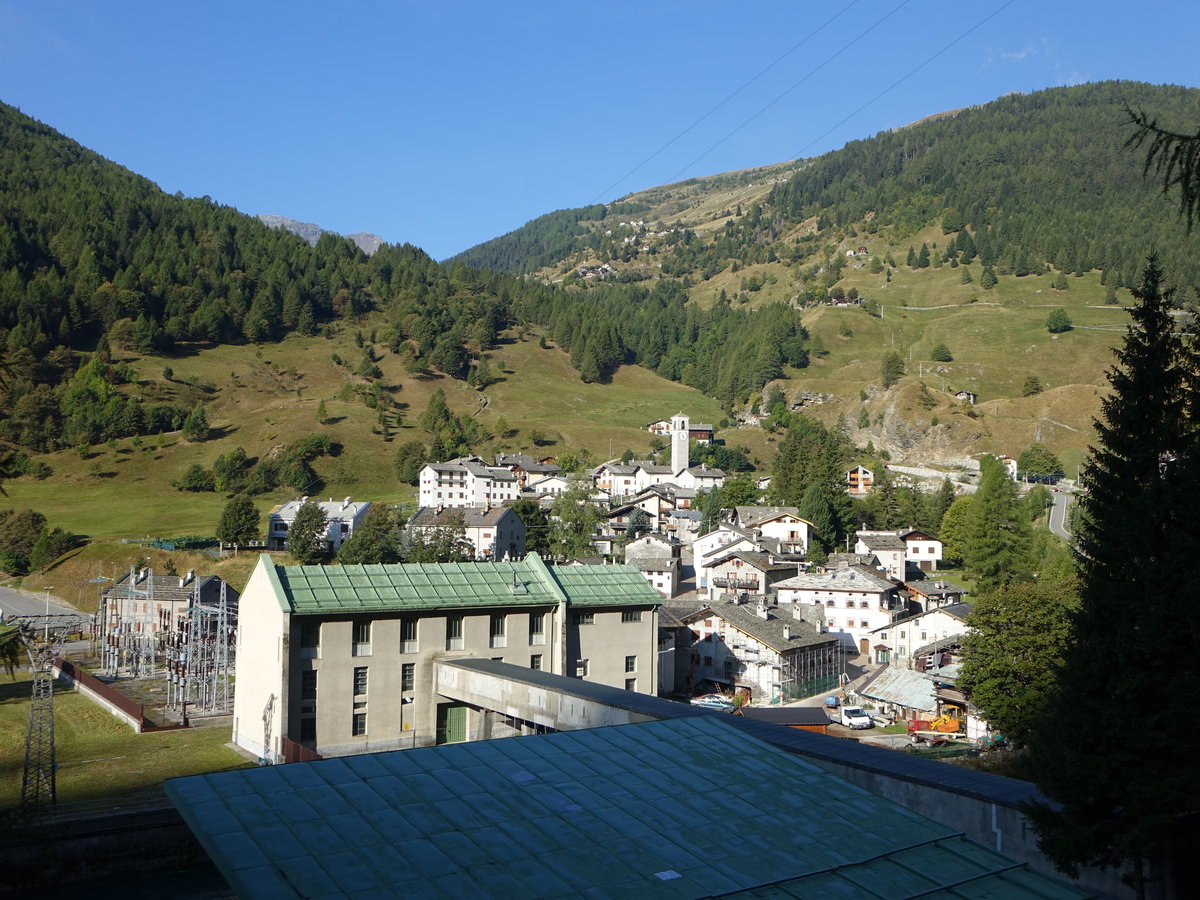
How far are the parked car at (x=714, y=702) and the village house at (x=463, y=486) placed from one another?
208ft

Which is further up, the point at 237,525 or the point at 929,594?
the point at 237,525

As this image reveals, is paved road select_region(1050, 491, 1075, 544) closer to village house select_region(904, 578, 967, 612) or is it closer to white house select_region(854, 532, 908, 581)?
white house select_region(854, 532, 908, 581)

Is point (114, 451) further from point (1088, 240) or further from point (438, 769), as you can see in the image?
point (1088, 240)

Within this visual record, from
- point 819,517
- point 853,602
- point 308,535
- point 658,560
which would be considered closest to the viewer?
point 853,602

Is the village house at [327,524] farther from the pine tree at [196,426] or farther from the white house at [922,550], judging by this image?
the white house at [922,550]

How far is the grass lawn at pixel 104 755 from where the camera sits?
3161cm

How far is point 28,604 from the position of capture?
235 ft

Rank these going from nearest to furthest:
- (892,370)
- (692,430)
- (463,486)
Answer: (463,486), (692,430), (892,370)

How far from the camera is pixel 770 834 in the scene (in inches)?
504

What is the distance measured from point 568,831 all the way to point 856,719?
33593 mm

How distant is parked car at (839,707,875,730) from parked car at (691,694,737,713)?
5.10 metres

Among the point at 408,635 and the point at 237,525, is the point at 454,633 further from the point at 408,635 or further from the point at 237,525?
the point at 237,525

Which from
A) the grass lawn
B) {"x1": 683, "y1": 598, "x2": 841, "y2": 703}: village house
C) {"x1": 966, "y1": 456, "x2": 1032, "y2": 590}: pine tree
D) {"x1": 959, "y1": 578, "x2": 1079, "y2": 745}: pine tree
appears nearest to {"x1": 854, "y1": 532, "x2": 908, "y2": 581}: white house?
{"x1": 966, "y1": 456, "x2": 1032, "y2": 590}: pine tree

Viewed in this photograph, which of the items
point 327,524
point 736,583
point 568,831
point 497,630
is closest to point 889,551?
point 736,583
